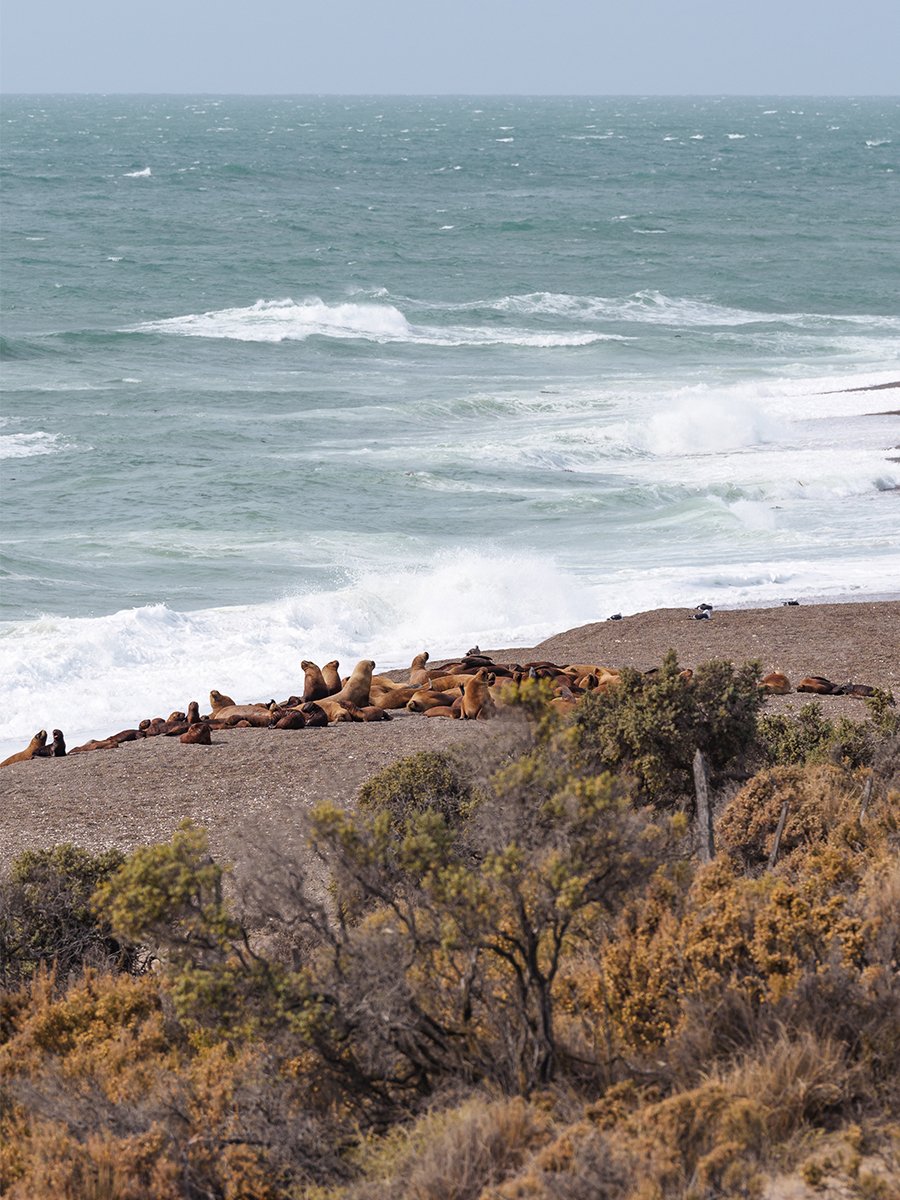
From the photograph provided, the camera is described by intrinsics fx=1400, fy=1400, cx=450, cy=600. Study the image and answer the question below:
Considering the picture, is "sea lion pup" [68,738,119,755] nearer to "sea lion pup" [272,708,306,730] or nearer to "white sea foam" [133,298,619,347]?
"sea lion pup" [272,708,306,730]

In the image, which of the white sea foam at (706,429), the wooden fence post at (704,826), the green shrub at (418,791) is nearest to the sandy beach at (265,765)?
the green shrub at (418,791)

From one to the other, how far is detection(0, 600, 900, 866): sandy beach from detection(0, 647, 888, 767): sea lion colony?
19 cm

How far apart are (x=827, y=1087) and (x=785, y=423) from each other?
87.5ft

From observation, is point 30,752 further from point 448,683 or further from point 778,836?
point 778,836

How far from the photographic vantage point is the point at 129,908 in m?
5.17

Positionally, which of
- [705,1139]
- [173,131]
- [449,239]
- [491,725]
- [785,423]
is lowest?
[705,1139]

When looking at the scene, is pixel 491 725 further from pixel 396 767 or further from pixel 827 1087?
pixel 396 767

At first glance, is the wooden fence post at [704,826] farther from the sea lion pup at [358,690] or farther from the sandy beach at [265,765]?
the sea lion pup at [358,690]

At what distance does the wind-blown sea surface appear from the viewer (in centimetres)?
1873

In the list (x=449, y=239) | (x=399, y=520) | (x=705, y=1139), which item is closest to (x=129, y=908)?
(x=705, y=1139)

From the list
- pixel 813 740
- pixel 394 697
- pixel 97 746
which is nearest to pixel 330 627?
pixel 394 697

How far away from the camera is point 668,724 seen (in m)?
9.02

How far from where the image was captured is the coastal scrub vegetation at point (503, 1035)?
191 inches

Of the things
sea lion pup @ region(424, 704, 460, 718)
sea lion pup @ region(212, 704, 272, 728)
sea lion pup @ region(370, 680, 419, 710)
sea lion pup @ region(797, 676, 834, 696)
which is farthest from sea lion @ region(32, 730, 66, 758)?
sea lion pup @ region(797, 676, 834, 696)
